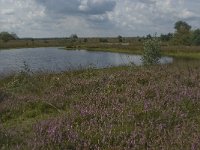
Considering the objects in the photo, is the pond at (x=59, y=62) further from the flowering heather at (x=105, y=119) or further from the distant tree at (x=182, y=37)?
the distant tree at (x=182, y=37)

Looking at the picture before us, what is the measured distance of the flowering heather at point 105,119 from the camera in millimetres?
6719

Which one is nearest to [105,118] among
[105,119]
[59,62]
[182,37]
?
[105,119]

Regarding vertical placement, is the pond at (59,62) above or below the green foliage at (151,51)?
below

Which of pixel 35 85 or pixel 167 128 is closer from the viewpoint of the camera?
pixel 167 128

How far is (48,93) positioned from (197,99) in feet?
17.7

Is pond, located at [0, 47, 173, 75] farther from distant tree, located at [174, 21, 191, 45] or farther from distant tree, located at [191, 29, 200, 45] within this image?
distant tree, located at [174, 21, 191, 45]

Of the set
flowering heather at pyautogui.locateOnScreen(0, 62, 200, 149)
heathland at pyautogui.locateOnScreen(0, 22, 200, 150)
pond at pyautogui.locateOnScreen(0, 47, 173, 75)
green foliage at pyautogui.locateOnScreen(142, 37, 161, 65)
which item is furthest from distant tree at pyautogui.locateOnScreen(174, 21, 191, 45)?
flowering heather at pyautogui.locateOnScreen(0, 62, 200, 149)

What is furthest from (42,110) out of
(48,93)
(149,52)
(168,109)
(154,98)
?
(149,52)

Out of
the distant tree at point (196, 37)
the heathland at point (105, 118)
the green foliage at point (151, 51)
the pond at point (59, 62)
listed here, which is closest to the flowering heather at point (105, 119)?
the heathland at point (105, 118)

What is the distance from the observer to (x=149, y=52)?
103 ft

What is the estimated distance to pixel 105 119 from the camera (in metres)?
8.19

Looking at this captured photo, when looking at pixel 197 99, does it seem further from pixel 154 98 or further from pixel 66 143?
pixel 66 143

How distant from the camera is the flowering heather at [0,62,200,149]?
22.0 ft

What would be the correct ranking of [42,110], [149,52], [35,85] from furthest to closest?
1. [149,52]
2. [35,85]
3. [42,110]
